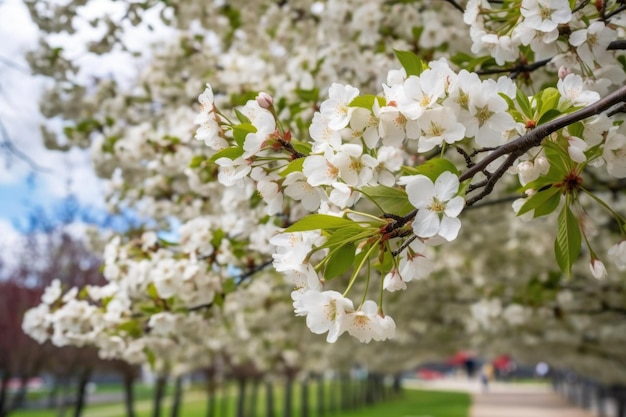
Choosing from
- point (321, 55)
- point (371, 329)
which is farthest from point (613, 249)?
point (321, 55)

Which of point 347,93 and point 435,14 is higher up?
point 435,14

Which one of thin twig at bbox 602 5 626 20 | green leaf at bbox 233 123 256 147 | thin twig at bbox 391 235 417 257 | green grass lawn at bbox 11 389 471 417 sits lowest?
green grass lawn at bbox 11 389 471 417

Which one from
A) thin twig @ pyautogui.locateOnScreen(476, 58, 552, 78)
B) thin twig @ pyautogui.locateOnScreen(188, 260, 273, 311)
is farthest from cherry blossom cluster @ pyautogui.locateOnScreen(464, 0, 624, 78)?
thin twig @ pyautogui.locateOnScreen(188, 260, 273, 311)

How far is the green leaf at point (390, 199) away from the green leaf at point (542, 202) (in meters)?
0.36

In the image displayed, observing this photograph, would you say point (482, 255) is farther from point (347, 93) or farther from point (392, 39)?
point (347, 93)

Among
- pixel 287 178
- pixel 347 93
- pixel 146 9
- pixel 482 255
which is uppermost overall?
pixel 146 9

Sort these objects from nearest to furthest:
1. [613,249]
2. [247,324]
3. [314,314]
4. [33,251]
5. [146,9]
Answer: [314,314], [613,249], [146,9], [247,324], [33,251]

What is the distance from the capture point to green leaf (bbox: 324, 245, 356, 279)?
4.52 ft

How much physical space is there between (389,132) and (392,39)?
→ 85.3 inches

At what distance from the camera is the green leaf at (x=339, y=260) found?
4.52ft

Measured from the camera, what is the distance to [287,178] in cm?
142

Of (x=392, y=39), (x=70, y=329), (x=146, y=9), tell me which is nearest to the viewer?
(x=70, y=329)

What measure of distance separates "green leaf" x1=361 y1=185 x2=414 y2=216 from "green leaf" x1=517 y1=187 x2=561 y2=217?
0.36 metres

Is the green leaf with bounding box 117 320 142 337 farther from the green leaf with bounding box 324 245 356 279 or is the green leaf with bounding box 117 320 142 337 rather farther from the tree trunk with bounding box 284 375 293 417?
the tree trunk with bounding box 284 375 293 417
